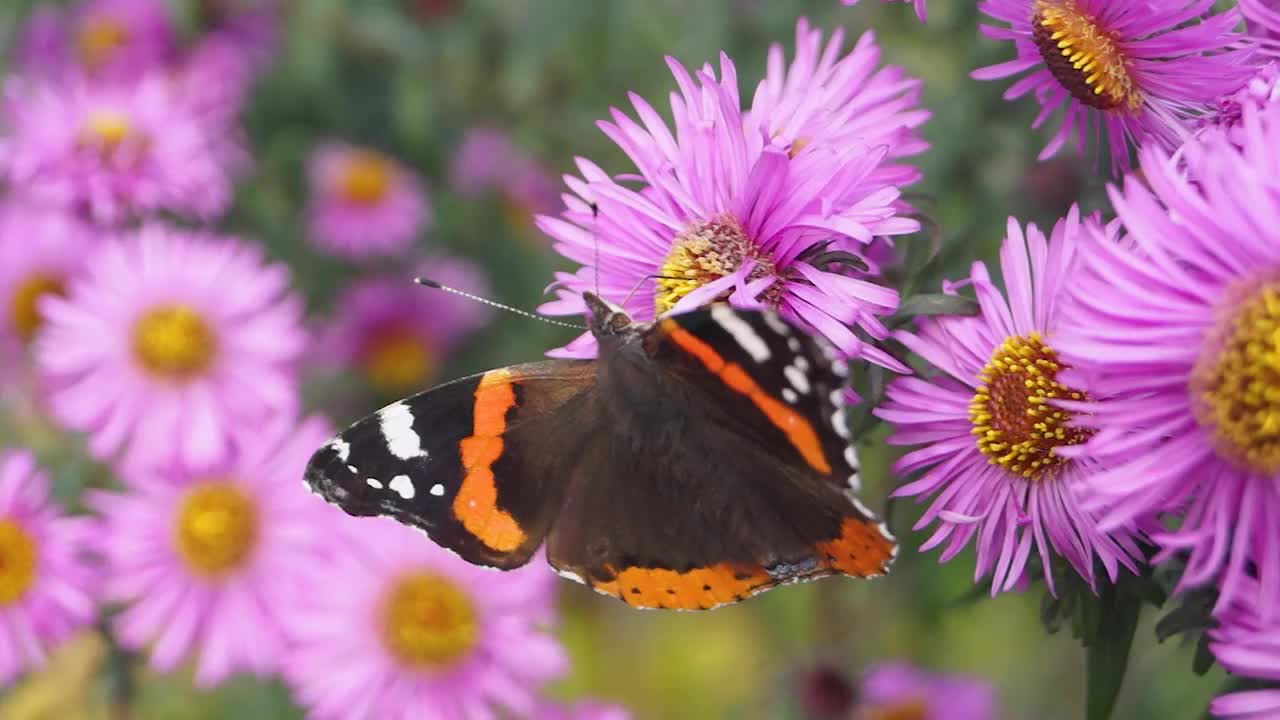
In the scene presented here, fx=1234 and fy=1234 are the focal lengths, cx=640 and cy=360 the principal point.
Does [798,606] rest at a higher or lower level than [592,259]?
lower

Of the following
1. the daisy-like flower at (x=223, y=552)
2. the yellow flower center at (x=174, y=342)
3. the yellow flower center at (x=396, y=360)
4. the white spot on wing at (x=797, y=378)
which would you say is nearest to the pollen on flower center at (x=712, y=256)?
the white spot on wing at (x=797, y=378)

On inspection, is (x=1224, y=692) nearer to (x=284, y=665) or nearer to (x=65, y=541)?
(x=284, y=665)

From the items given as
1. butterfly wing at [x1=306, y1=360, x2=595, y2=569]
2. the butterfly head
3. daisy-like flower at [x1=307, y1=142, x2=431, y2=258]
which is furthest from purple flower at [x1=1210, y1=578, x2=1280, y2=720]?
daisy-like flower at [x1=307, y1=142, x2=431, y2=258]

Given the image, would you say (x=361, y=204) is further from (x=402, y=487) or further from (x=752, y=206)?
(x=752, y=206)

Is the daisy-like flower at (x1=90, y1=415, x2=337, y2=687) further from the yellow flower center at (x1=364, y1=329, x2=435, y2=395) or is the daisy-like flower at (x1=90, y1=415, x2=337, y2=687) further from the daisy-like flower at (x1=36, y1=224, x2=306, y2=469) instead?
the yellow flower center at (x1=364, y1=329, x2=435, y2=395)

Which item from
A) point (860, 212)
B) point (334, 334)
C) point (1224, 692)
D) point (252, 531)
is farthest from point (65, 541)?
point (1224, 692)

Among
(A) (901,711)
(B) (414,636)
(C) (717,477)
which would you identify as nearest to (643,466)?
(C) (717,477)
